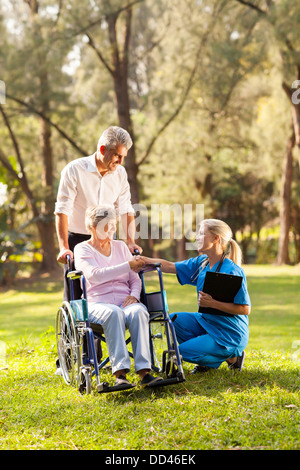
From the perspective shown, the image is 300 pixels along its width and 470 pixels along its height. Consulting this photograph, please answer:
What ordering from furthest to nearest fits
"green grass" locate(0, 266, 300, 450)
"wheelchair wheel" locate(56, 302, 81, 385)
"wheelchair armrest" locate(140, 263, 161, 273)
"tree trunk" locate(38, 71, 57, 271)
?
"tree trunk" locate(38, 71, 57, 271) → "wheelchair armrest" locate(140, 263, 161, 273) → "wheelchair wheel" locate(56, 302, 81, 385) → "green grass" locate(0, 266, 300, 450)

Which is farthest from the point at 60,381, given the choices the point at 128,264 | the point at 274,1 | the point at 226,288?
the point at 274,1

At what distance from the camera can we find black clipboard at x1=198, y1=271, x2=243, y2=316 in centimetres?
320

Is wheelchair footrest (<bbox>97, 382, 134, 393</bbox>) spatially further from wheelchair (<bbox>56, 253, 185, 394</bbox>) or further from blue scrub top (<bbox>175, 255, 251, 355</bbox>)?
blue scrub top (<bbox>175, 255, 251, 355</bbox>)

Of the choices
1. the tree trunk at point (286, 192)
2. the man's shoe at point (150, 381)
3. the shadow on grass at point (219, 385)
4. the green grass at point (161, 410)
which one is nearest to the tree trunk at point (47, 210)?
the tree trunk at point (286, 192)

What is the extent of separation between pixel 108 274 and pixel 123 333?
0.36 metres

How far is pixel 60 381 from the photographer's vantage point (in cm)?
356

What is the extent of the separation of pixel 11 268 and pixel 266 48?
23.7 ft

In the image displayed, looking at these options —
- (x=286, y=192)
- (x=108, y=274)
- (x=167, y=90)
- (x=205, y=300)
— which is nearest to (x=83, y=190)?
(x=108, y=274)

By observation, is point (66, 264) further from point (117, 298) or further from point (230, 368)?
point (230, 368)

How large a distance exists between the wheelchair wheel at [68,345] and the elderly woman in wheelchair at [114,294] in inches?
5.7

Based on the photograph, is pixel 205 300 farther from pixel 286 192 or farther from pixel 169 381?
pixel 286 192

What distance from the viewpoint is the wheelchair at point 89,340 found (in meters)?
2.98

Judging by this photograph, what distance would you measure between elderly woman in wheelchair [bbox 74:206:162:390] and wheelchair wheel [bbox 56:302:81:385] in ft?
0.48

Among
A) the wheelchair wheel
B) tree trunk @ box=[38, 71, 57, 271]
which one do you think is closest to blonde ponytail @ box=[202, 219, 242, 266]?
the wheelchair wheel
